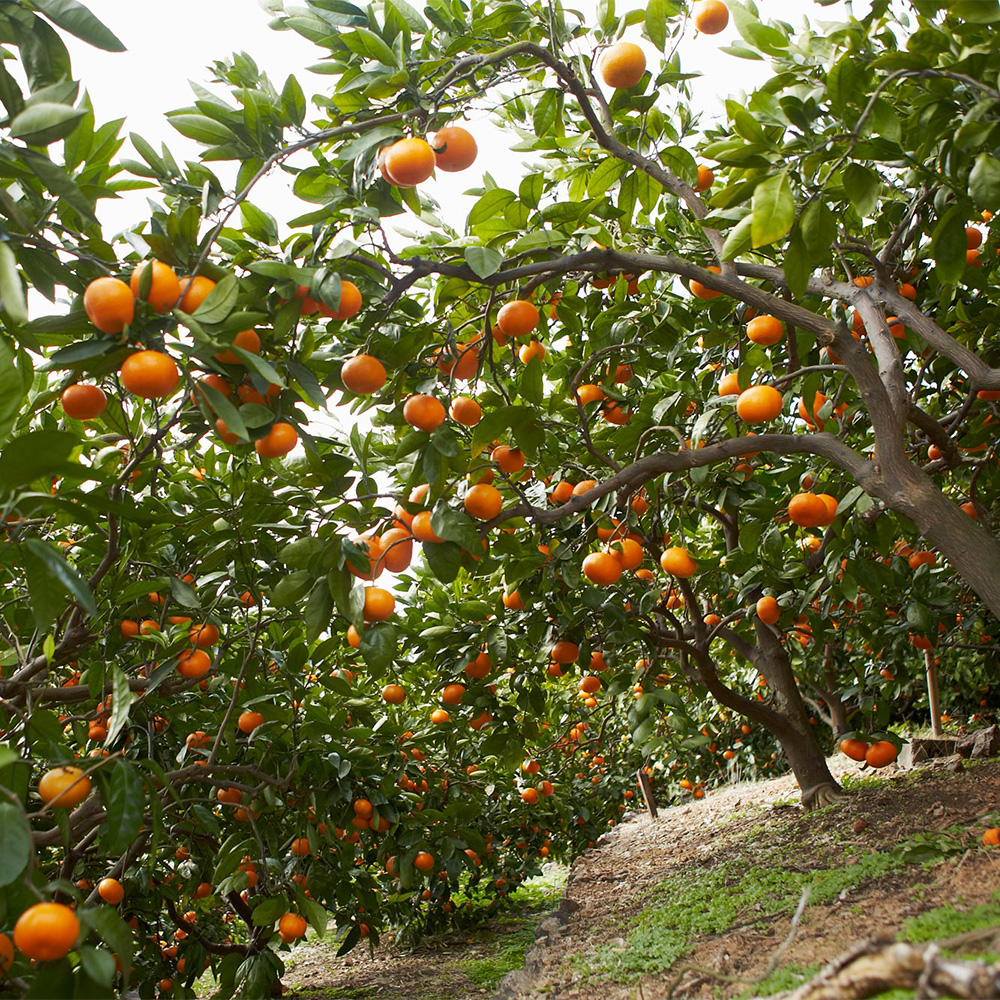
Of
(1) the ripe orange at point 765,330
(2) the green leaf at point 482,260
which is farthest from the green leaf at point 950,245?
(2) the green leaf at point 482,260

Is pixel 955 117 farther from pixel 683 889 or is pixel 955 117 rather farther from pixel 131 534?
pixel 683 889

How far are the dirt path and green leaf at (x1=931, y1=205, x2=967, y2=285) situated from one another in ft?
4.99

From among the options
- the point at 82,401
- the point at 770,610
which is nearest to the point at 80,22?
the point at 82,401

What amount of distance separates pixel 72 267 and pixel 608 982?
2.63 meters

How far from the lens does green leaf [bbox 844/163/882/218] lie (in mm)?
1795

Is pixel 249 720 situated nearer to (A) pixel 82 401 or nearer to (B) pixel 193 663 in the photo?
(B) pixel 193 663

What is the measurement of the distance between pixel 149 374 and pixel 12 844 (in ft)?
2.62

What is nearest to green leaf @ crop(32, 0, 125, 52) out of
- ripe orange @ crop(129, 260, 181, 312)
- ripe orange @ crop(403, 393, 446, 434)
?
ripe orange @ crop(129, 260, 181, 312)

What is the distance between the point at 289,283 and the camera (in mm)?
1646

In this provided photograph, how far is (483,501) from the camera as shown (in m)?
2.05

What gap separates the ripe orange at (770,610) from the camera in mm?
3494

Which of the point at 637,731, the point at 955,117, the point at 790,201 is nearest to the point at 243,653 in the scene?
the point at 637,731

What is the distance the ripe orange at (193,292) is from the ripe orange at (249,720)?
6.60ft

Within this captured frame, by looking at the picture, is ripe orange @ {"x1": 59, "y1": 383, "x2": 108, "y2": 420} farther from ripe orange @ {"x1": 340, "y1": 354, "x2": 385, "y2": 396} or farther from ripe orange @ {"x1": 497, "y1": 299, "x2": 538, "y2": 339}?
ripe orange @ {"x1": 497, "y1": 299, "x2": 538, "y2": 339}
